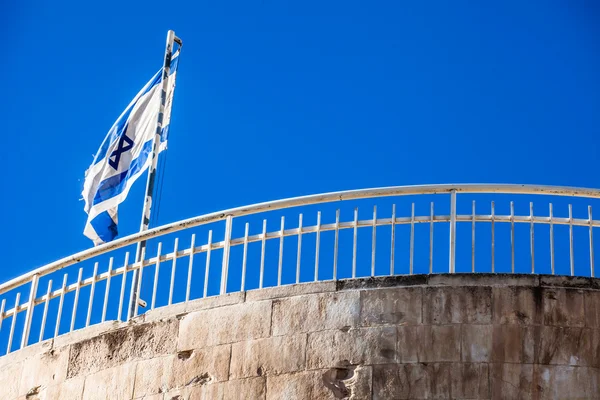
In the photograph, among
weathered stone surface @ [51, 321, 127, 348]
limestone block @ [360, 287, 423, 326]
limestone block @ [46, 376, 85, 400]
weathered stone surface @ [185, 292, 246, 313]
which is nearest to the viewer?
limestone block @ [360, 287, 423, 326]

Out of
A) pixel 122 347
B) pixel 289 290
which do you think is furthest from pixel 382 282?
pixel 122 347

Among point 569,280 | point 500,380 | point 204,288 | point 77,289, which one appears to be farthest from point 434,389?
point 77,289

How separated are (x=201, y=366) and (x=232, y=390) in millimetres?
493

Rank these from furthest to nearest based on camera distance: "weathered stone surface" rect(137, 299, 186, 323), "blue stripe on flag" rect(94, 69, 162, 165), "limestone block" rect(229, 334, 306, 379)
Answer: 1. "blue stripe on flag" rect(94, 69, 162, 165)
2. "weathered stone surface" rect(137, 299, 186, 323)
3. "limestone block" rect(229, 334, 306, 379)

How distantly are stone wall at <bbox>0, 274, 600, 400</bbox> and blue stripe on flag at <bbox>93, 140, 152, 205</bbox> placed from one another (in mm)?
5479

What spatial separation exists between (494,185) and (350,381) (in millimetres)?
2449

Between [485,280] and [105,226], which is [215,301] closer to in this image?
[485,280]

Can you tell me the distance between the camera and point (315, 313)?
13.7 metres

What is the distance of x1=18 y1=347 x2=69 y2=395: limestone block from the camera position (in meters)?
15.2

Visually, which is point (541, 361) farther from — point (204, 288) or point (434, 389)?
point (204, 288)

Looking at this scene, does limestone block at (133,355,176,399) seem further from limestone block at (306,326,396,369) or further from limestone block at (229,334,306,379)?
limestone block at (306,326,396,369)

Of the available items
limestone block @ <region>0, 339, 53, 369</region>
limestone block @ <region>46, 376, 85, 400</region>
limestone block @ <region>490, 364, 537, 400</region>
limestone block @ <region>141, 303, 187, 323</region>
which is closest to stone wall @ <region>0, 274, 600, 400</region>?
limestone block @ <region>490, 364, 537, 400</region>

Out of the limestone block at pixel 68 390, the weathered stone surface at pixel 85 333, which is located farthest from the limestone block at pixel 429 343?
the limestone block at pixel 68 390

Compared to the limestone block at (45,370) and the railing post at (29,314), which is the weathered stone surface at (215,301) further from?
the railing post at (29,314)
